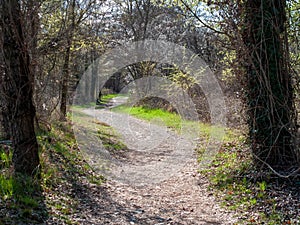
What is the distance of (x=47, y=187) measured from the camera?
548 centimetres

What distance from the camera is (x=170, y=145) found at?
12070mm

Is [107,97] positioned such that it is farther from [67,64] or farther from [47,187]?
[47,187]

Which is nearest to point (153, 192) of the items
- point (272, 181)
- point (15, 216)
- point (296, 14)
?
point (272, 181)

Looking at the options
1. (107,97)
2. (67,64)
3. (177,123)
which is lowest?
(177,123)

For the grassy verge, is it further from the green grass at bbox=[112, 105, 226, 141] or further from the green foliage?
Result: the green foliage

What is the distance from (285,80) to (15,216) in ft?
17.0

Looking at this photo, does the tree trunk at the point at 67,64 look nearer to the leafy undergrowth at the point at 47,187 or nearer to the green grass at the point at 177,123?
the leafy undergrowth at the point at 47,187

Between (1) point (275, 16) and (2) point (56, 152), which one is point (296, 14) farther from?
(2) point (56, 152)

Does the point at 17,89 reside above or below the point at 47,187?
above

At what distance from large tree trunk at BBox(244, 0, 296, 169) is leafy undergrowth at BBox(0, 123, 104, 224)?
3684 mm

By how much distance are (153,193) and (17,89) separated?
3370 millimetres

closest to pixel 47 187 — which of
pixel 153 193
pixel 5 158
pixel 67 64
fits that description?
pixel 5 158

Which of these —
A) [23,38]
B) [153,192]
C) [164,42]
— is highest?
[164,42]

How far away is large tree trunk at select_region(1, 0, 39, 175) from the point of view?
5.07 m
